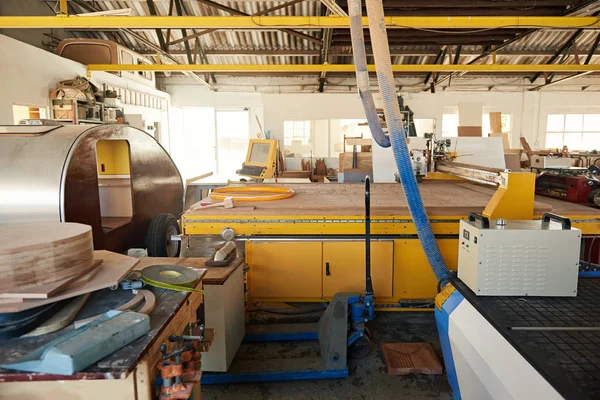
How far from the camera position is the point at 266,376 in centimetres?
227

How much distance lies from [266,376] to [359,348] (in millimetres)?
663

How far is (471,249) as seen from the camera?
5.84 ft

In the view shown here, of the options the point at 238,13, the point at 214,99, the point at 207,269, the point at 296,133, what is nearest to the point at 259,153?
the point at 238,13

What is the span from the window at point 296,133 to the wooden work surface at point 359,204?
6695 mm

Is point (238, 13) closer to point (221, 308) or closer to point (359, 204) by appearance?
point (359, 204)

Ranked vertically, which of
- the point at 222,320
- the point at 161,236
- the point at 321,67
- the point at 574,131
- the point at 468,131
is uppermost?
the point at 321,67

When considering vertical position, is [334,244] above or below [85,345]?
below

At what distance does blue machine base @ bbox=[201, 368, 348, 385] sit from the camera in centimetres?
225

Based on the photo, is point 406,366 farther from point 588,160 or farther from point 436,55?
point 436,55

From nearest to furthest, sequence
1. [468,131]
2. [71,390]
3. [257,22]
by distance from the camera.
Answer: [71,390] < [257,22] < [468,131]

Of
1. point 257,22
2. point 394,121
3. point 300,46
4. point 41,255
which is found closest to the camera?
point 41,255

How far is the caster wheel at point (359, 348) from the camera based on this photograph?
2561 millimetres

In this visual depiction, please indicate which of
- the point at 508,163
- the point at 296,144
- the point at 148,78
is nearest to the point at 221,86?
the point at 148,78

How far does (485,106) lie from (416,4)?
5.69 metres
